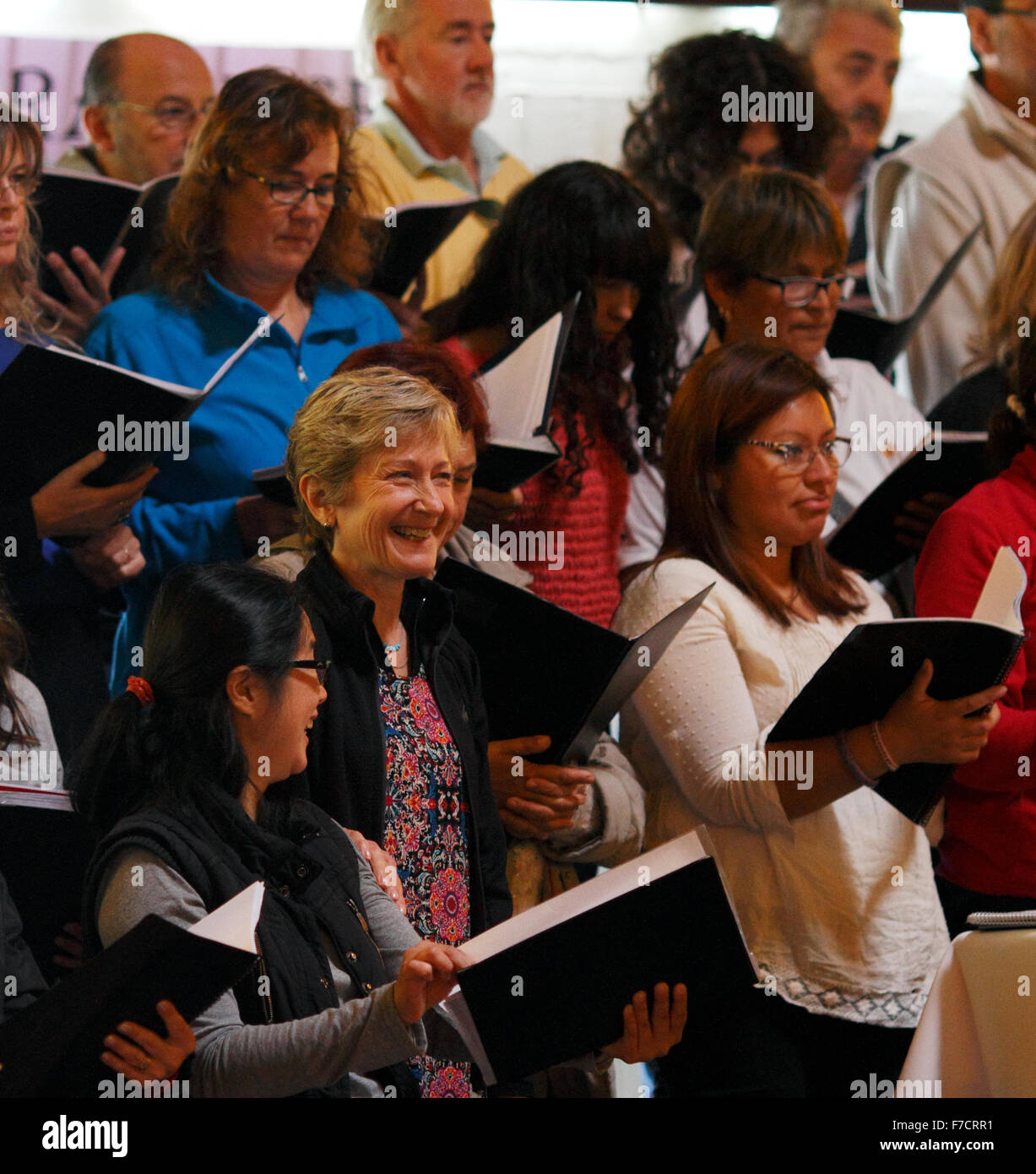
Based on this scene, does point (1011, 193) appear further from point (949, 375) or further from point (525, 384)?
point (525, 384)

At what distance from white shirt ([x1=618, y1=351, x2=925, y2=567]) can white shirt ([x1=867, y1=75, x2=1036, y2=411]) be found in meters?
0.40

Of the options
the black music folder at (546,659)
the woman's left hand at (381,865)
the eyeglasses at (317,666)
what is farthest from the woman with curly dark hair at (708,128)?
the woman's left hand at (381,865)

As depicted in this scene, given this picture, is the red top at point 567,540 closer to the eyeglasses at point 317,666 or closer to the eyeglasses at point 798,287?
the eyeglasses at point 798,287

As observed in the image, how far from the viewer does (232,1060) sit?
5.90 feet

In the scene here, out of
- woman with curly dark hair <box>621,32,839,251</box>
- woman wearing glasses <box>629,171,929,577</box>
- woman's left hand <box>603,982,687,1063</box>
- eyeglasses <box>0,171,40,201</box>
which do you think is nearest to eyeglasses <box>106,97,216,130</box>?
eyeglasses <box>0,171,40,201</box>

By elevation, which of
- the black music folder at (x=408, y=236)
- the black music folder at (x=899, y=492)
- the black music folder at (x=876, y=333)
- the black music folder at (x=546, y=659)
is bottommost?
the black music folder at (x=546, y=659)

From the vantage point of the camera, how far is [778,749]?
2.45m

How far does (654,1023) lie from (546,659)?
60 centimetres

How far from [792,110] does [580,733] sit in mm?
1917

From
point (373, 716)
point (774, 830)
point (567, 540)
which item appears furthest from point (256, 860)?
point (567, 540)

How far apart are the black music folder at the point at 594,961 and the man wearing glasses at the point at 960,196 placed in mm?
2295

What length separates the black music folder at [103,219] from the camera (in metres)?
2.94

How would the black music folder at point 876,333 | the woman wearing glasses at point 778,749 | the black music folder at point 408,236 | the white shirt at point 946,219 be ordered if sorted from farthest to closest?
the white shirt at point 946,219, the black music folder at point 876,333, the black music folder at point 408,236, the woman wearing glasses at point 778,749

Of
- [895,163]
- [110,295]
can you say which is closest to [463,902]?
[110,295]
